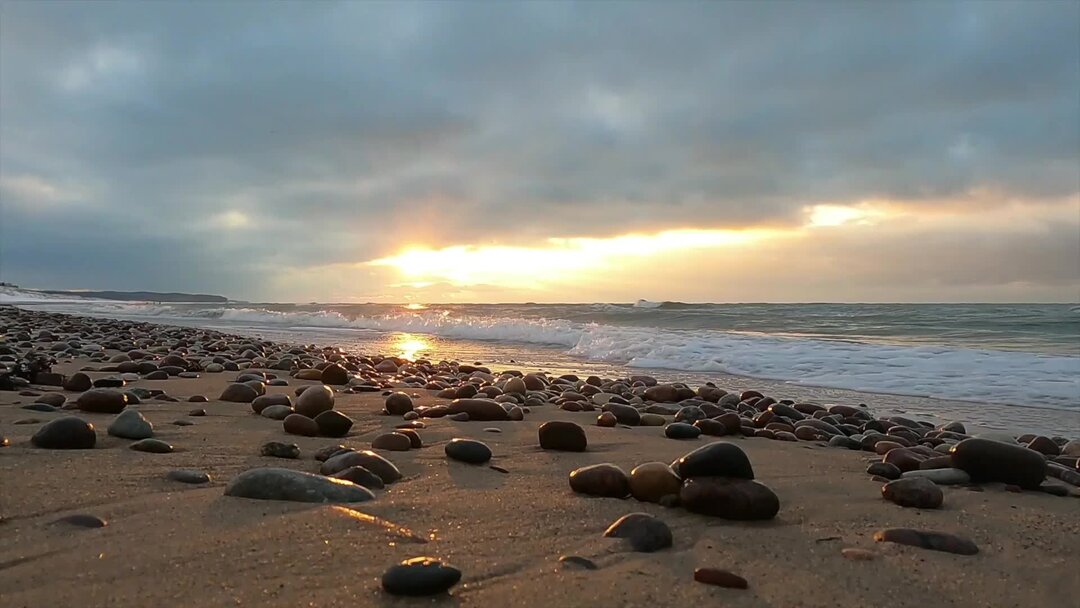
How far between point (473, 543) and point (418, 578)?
36 centimetres

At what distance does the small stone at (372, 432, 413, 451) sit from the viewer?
2805mm

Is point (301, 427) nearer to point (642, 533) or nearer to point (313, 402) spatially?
point (313, 402)

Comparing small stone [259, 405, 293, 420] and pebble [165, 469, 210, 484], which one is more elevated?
pebble [165, 469, 210, 484]

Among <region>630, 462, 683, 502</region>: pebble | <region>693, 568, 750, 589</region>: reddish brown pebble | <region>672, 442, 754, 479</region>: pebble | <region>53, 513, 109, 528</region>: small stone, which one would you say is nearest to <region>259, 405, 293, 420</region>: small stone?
<region>53, 513, 109, 528</region>: small stone

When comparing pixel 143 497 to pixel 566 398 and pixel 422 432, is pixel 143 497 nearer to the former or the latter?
pixel 422 432

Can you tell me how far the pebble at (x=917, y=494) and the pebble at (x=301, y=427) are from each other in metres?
2.36

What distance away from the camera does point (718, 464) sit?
205 cm

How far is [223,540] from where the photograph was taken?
1494 mm

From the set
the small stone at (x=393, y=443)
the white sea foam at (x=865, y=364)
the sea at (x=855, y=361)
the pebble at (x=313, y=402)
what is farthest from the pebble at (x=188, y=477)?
the white sea foam at (x=865, y=364)

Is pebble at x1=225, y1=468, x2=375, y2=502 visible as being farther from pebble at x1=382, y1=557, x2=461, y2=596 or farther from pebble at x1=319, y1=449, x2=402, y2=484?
pebble at x1=382, y1=557, x2=461, y2=596

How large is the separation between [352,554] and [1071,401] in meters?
7.20

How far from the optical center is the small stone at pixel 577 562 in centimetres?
147

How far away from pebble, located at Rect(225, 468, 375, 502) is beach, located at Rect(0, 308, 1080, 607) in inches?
1.5

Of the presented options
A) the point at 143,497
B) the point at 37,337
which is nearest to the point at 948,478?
the point at 143,497
